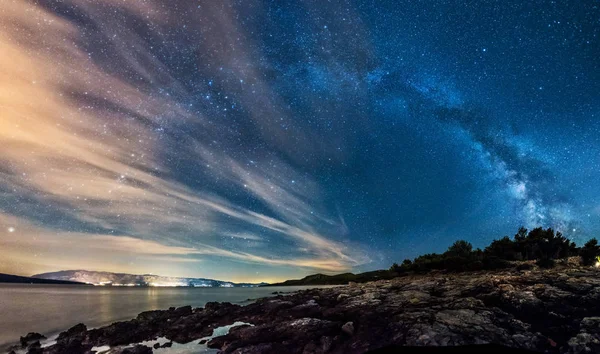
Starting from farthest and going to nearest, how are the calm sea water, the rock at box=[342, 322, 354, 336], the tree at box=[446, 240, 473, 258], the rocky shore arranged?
1. the tree at box=[446, 240, 473, 258]
2. the calm sea water
3. the rock at box=[342, 322, 354, 336]
4. the rocky shore

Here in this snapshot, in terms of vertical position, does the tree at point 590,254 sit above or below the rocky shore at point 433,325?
above

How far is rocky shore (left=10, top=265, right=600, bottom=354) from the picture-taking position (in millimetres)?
19000

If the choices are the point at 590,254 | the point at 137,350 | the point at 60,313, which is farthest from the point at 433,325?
the point at 60,313

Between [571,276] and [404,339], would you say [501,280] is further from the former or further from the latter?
[404,339]

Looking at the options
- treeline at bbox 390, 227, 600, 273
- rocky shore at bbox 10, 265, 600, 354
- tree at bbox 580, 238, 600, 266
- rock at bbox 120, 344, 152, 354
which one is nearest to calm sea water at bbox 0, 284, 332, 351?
rocky shore at bbox 10, 265, 600, 354

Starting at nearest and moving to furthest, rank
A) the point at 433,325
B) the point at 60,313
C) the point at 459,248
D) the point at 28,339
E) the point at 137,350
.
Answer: the point at 433,325 < the point at 137,350 < the point at 28,339 < the point at 60,313 < the point at 459,248

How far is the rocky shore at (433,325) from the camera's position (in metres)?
19.0

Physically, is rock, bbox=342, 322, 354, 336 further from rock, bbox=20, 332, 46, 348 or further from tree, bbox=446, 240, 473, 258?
tree, bbox=446, 240, 473, 258

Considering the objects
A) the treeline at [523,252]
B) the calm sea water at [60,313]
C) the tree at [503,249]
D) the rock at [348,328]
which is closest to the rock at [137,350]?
the rock at [348,328]

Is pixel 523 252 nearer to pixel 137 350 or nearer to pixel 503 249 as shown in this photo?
pixel 503 249

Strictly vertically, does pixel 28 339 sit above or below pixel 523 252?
below

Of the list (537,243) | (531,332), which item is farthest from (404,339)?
(537,243)

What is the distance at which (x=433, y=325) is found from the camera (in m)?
20.5

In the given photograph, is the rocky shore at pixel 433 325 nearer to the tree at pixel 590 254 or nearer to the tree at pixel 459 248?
the tree at pixel 590 254
